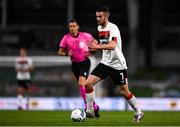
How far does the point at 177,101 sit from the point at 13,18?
687 inches

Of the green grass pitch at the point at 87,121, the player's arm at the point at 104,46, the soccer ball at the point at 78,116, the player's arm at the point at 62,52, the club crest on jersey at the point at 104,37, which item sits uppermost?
the club crest on jersey at the point at 104,37

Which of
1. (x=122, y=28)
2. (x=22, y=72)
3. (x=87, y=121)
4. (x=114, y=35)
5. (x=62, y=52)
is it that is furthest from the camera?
(x=122, y=28)

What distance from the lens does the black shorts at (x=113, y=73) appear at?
51.0 feet

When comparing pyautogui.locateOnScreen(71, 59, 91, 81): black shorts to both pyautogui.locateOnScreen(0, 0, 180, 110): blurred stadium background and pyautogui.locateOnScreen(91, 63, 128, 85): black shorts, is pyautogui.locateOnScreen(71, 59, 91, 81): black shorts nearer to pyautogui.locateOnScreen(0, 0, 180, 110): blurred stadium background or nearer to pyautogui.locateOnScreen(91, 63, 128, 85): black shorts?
pyautogui.locateOnScreen(91, 63, 128, 85): black shorts

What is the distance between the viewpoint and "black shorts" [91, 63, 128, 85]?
15.5m

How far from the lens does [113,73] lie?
1565 cm

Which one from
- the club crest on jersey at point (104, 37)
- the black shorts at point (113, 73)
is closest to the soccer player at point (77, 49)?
the black shorts at point (113, 73)

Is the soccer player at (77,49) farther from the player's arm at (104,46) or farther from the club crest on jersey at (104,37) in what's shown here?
the player's arm at (104,46)

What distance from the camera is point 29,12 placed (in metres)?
42.7

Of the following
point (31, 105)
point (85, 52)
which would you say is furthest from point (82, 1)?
point (85, 52)

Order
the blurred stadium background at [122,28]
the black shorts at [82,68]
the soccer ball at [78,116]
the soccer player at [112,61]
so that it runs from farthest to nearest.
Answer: the blurred stadium background at [122,28]
the black shorts at [82,68]
the soccer ball at [78,116]
the soccer player at [112,61]

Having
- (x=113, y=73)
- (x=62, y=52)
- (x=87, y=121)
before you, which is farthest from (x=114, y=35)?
(x=62, y=52)

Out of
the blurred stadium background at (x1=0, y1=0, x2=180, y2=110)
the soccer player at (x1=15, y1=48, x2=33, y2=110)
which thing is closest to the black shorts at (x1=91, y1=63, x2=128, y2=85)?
the soccer player at (x1=15, y1=48, x2=33, y2=110)

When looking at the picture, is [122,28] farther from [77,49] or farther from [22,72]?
[77,49]
